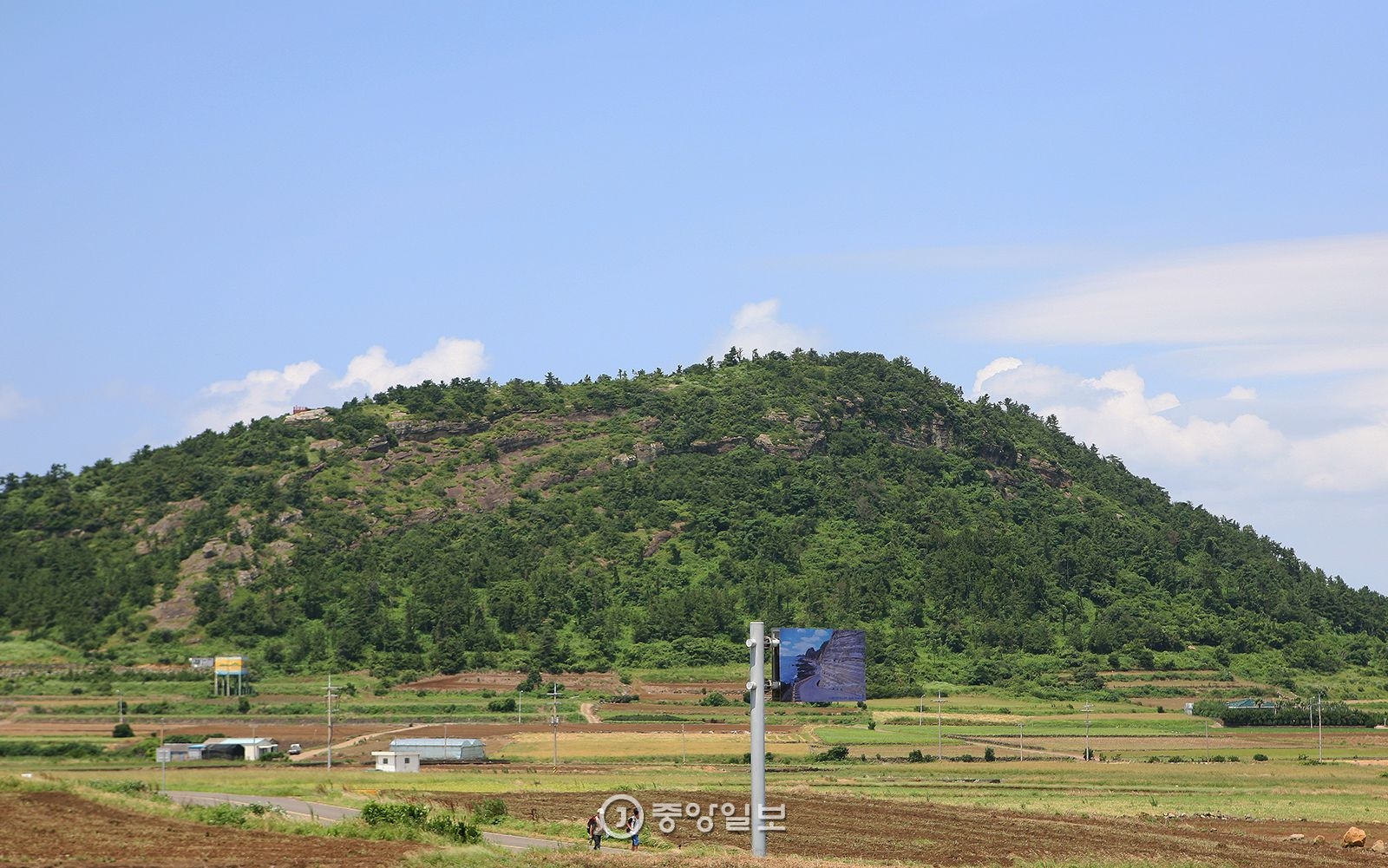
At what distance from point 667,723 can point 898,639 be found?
47.2 m

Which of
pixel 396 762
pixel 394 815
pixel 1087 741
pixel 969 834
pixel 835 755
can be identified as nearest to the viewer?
pixel 394 815

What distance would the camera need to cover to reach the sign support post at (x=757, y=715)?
133 feet

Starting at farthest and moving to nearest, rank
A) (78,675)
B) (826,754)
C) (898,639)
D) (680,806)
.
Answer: (898,639) < (78,675) < (826,754) < (680,806)

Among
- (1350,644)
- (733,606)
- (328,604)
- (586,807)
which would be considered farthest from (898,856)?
(1350,644)

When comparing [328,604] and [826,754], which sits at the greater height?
[328,604]

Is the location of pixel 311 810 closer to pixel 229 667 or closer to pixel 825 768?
pixel 825 768

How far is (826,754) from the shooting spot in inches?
4417

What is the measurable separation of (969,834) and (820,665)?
80.6 feet

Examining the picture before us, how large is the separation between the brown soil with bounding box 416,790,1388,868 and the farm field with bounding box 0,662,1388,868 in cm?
23

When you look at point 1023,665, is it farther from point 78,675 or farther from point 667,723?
point 78,675

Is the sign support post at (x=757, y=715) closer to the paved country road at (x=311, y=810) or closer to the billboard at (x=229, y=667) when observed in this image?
the paved country road at (x=311, y=810)

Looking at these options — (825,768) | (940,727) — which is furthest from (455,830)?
(940,727)

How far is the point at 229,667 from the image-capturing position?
148125 millimetres

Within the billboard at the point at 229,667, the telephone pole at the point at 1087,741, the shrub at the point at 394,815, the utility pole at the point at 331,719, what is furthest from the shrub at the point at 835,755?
A: the billboard at the point at 229,667
